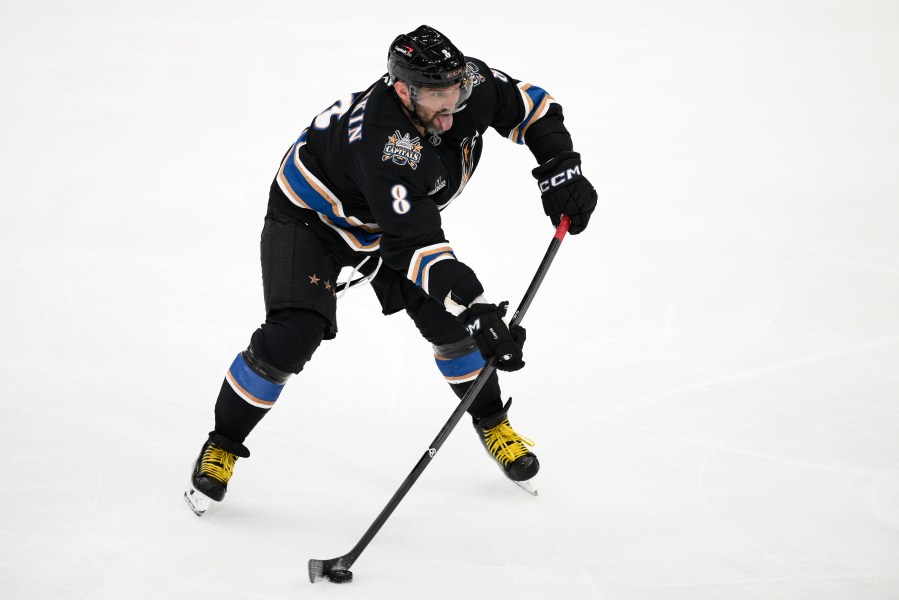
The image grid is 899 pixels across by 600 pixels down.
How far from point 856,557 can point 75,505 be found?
2154 mm

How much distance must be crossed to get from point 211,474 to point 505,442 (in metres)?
0.89

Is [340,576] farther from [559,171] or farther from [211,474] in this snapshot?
[559,171]

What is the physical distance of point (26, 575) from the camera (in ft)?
7.71

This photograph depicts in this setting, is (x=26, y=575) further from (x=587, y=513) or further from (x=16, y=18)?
(x=16, y=18)

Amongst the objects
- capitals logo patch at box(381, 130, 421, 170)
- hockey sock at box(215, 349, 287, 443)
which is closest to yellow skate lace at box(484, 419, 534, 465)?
hockey sock at box(215, 349, 287, 443)

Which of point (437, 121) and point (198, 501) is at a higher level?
point (437, 121)

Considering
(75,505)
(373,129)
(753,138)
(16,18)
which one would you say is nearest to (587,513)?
(373,129)

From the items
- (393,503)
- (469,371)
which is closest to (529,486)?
(469,371)

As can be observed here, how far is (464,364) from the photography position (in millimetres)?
2934

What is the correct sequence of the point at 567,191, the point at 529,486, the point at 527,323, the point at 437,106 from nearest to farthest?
1. the point at 437,106
2. the point at 567,191
3. the point at 529,486
4. the point at 527,323

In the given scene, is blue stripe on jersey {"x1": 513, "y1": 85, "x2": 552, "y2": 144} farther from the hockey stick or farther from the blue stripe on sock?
the blue stripe on sock

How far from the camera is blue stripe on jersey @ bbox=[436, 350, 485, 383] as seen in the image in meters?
2.93

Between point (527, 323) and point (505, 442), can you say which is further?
point (527, 323)

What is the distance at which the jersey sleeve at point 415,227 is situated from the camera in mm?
2314
